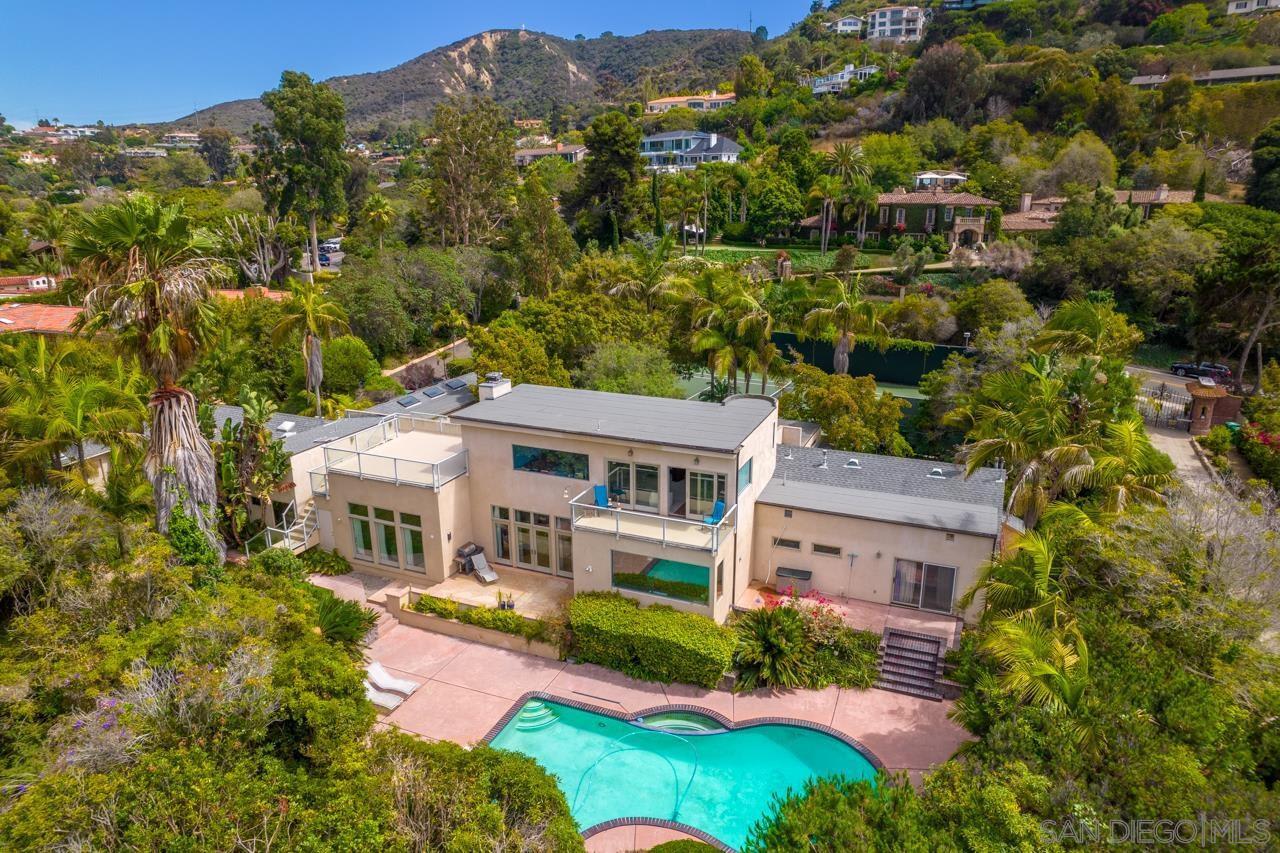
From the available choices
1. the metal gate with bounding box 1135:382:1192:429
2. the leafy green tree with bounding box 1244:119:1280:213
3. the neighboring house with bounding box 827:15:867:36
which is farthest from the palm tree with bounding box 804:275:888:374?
the neighboring house with bounding box 827:15:867:36

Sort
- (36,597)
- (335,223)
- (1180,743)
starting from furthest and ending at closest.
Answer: (335,223) → (36,597) → (1180,743)

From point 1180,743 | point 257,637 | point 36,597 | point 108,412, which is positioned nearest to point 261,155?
point 108,412

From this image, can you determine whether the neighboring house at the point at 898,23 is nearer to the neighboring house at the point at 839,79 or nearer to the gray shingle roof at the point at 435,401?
the neighboring house at the point at 839,79

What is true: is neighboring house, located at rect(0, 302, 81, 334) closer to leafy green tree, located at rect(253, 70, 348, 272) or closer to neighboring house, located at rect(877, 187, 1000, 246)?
leafy green tree, located at rect(253, 70, 348, 272)

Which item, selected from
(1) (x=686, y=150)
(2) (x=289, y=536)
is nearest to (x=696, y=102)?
(1) (x=686, y=150)

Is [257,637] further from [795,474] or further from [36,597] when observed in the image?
[795,474]

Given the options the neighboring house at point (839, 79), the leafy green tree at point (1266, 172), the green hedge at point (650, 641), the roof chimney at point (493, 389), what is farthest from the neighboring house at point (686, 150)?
the green hedge at point (650, 641)
